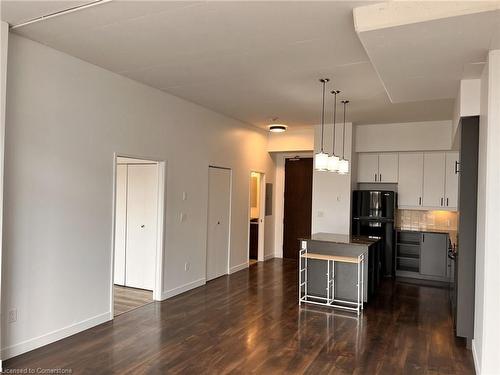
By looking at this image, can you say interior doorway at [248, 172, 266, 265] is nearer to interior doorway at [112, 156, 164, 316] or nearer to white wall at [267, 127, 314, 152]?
white wall at [267, 127, 314, 152]

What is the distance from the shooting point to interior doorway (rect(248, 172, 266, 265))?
802 cm

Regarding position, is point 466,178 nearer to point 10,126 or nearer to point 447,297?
point 447,297

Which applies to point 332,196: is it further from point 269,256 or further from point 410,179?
point 269,256

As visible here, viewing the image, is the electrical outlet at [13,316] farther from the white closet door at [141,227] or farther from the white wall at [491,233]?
the white wall at [491,233]

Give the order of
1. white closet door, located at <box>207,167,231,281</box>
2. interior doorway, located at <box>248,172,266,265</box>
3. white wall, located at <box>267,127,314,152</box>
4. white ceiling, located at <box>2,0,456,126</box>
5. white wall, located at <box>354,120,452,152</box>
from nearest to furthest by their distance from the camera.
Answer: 1. white ceiling, located at <box>2,0,456,126</box>
2. white closet door, located at <box>207,167,231,281</box>
3. white wall, located at <box>354,120,452,152</box>
4. white wall, located at <box>267,127,314,152</box>
5. interior doorway, located at <box>248,172,266,265</box>

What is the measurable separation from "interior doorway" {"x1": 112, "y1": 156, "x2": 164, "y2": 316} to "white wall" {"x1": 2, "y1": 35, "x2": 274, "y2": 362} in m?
0.24

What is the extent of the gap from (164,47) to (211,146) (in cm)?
267

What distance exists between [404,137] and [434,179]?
3.04 ft

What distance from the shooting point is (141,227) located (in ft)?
17.9

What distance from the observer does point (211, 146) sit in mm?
6031

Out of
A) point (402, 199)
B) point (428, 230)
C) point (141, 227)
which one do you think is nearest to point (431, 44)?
point (141, 227)

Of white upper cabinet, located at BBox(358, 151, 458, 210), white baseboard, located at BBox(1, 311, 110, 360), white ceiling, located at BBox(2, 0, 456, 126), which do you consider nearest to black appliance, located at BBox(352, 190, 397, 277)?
white upper cabinet, located at BBox(358, 151, 458, 210)

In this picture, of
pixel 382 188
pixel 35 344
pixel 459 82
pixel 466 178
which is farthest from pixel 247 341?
pixel 382 188

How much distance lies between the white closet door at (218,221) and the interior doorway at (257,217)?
1.39 metres
